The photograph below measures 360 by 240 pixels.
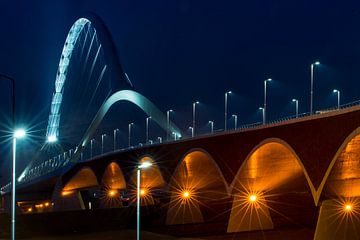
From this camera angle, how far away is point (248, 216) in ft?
133

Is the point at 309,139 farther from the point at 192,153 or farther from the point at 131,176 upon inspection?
the point at 131,176

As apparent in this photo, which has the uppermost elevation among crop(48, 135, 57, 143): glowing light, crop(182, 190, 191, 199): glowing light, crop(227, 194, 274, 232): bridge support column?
crop(48, 135, 57, 143): glowing light

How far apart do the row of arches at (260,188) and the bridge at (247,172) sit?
8 centimetres

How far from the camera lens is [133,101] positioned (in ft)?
217

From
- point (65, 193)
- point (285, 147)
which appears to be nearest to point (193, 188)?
point (285, 147)

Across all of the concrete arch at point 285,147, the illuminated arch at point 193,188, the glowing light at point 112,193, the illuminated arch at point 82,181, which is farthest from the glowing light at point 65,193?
the concrete arch at point 285,147

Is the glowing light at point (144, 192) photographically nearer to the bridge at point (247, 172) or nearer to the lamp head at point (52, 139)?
the bridge at point (247, 172)

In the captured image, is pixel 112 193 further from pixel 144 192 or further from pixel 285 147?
pixel 285 147

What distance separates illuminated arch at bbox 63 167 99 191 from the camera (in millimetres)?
84312

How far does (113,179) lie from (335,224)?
168 feet

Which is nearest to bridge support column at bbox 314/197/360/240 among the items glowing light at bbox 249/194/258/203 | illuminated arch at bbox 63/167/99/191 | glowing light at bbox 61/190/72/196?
glowing light at bbox 249/194/258/203

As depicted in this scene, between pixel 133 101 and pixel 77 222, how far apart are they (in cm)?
2837

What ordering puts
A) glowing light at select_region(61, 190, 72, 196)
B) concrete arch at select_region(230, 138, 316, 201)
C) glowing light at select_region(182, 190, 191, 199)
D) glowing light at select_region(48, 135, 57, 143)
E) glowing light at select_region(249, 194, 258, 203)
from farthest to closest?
1. glowing light at select_region(61, 190, 72, 196)
2. glowing light at select_region(48, 135, 57, 143)
3. glowing light at select_region(182, 190, 191, 199)
4. glowing light at select_region(249, 194, 258, 203)
5. concrete arch at select_region(230, 138, 316, 201)

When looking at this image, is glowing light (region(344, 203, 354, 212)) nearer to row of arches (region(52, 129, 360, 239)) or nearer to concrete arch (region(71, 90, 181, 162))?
row of arches (region(52, 129, 360, 239))
